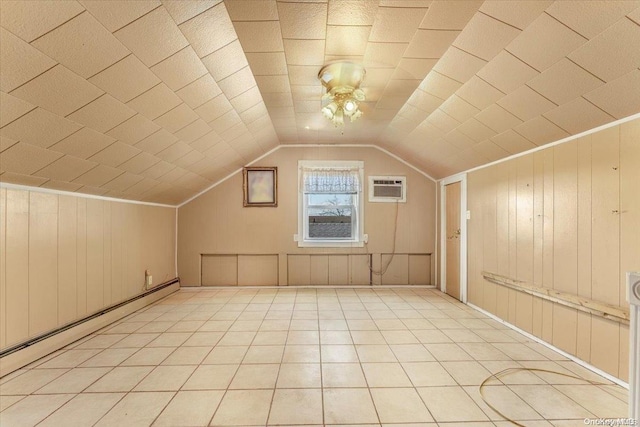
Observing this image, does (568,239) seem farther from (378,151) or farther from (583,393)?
(378,151)

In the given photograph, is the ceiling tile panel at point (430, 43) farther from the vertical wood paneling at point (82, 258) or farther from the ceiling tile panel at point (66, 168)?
the vertical wood paneling at point (82, 258)

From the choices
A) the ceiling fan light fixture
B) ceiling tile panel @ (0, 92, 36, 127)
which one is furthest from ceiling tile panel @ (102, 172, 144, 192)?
the ceiling fan light fixture

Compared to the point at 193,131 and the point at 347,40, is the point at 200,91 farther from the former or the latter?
the point at 347,40

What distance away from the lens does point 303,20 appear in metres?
1.77

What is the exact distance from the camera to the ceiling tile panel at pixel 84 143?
6.51 feet

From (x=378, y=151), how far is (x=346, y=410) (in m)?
3.97

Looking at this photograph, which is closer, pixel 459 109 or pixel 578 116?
pixel 578 116

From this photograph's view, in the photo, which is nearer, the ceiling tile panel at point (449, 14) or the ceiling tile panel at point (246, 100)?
the ceiling tile panel at point (449, 14)

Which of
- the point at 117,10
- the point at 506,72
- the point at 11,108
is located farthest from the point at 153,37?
the point at 506,72

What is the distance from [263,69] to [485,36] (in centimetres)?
161

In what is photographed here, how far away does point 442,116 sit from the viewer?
2.98m

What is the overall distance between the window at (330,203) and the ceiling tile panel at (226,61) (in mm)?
2607

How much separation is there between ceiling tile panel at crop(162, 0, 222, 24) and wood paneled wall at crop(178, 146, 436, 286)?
322 cm

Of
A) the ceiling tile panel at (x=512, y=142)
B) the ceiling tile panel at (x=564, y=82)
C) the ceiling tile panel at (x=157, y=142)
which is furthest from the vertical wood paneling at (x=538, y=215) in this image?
the ceiling tile panel at (x=157, y=142)
